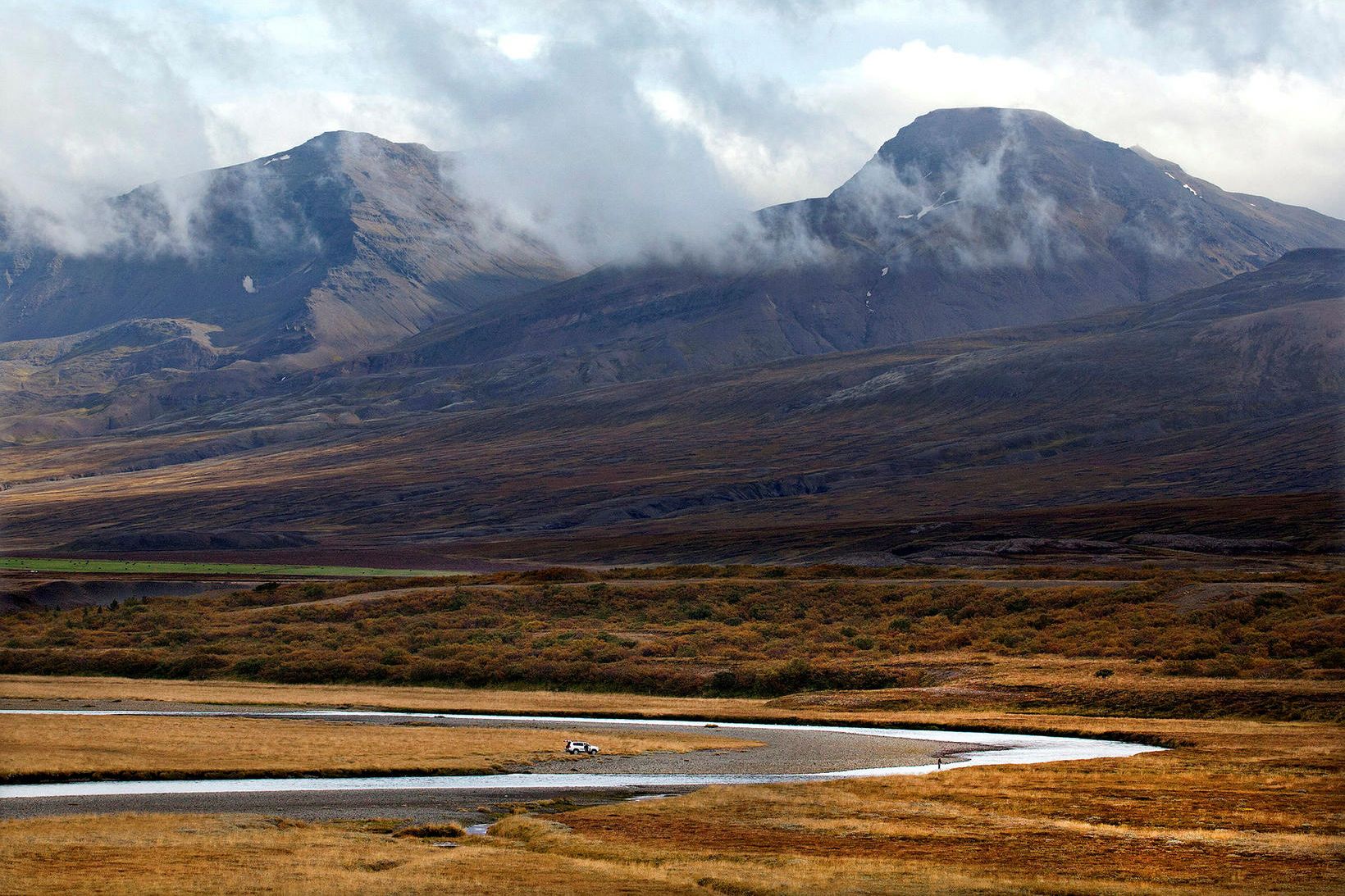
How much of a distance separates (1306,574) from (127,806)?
74.4 meters

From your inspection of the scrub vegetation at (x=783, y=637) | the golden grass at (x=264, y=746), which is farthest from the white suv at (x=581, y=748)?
the scrub vegetation at (x=783, y=637)

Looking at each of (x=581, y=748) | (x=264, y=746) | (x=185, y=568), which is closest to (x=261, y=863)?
(x=264, y=746)

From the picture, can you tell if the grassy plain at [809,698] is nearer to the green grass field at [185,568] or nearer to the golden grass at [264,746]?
the golden grass at [264,746]

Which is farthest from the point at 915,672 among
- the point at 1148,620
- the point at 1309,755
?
the point at 1309,755

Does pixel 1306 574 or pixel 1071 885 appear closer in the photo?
pixel 1071 885

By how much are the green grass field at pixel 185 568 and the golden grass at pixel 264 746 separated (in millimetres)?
96904

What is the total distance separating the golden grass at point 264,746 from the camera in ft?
132

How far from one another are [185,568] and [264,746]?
117 metres

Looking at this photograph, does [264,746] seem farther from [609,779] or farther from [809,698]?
[809,698]

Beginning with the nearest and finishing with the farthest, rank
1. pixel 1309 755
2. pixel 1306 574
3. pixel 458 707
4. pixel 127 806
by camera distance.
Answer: pixel 127 806 → pixel 1309 755 → pixel 458 707 → pixel 1306 574

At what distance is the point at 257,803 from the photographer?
116ft

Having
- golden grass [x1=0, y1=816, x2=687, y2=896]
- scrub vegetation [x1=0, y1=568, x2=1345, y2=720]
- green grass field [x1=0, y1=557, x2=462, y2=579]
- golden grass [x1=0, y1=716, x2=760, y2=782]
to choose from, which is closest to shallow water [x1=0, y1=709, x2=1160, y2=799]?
golden grass [x1=0, y1=716, x2=760, y2=782]

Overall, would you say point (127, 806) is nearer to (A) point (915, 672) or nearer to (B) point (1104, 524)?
(A) point (915, 672)

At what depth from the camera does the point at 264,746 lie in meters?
44.6
